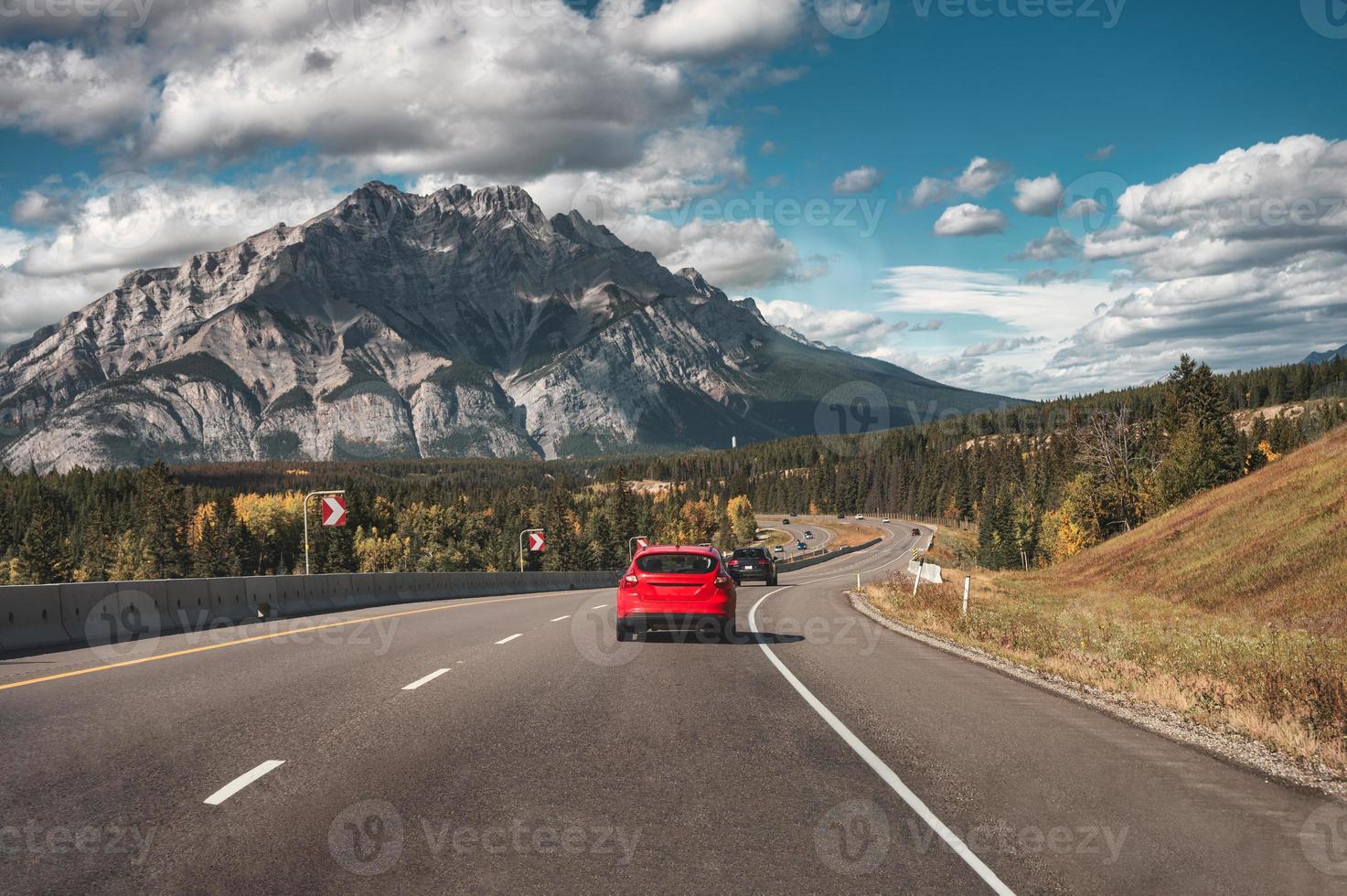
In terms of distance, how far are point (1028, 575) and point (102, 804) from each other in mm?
57207

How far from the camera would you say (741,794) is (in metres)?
6.65

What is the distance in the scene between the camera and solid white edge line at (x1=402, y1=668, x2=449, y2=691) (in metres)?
11.3

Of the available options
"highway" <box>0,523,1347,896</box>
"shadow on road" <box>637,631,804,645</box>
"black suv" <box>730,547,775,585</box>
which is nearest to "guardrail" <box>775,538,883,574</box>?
"black suv" <box>730,547,775,585</box>

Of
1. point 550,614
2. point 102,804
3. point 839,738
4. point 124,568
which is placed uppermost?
point 102,804

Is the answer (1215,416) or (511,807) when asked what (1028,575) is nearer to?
(1215,416)

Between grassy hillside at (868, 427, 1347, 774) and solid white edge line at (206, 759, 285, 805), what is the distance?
7.88 meters

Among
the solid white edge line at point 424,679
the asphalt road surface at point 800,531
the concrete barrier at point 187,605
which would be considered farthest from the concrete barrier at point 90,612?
the asphalt road surface at point 800,531

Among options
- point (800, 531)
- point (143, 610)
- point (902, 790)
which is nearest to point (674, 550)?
point (143, 610)

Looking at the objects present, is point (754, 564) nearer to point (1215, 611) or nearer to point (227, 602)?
point (1215, 611)

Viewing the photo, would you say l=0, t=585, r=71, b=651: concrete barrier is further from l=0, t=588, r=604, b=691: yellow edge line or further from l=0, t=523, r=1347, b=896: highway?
l=0, t=523, r=1347, b=896: highway

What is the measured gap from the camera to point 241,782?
666cm

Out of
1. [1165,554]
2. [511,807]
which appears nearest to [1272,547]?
[1165,554]

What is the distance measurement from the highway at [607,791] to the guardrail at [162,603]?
11.3ft

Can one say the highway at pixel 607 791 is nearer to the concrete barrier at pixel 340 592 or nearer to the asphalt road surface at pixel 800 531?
the concrete barrier at pixel 340 592
